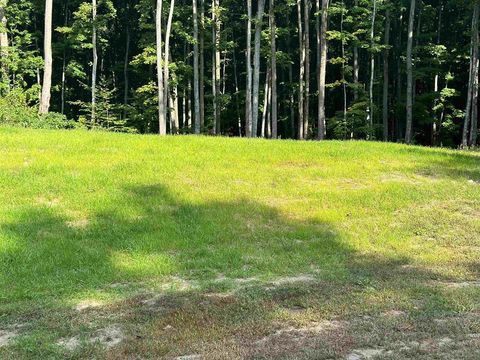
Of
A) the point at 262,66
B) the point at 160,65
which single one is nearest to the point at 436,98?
the point at 262,66

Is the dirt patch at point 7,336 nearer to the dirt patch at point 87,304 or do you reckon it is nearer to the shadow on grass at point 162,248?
the dirt patch at point 87,304

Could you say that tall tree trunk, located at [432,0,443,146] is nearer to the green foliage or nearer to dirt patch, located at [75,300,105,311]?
the green foliage

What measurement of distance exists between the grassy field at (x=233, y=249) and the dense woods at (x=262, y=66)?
9.49 meters

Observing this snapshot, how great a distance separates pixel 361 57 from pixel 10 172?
31.6m

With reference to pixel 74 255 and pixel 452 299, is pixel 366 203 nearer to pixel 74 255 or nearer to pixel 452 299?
pixel 452 299

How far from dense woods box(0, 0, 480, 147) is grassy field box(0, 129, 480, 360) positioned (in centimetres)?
949

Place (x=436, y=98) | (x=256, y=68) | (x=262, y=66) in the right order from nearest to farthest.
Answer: (x=256, y=68), (x=436, y=98), (x=262, y=66)

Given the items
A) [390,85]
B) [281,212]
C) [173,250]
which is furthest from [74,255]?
[390,85]

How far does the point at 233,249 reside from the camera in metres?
7.79


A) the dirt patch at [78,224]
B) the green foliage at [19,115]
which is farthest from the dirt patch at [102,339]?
the green foliage at [19,115]

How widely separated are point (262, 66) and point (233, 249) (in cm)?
3140

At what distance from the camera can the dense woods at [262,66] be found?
25.4 metres

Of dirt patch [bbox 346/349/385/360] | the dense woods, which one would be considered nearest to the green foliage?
the dense woods

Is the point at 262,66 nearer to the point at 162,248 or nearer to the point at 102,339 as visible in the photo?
the point at 162,248
